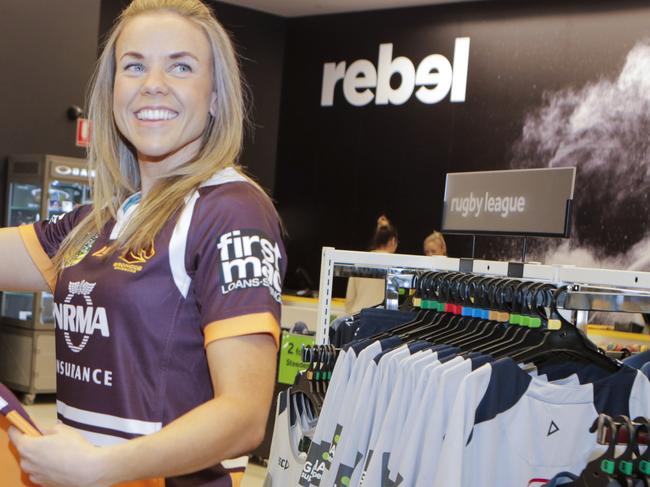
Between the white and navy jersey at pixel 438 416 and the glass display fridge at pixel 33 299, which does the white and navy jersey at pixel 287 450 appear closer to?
the white and navy jersey at pixel 438 416

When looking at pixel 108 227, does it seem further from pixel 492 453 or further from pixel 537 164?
pixel 537 164

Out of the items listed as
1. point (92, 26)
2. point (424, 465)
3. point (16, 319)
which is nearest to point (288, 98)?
point (92, 26)

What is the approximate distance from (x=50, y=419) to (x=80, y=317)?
Result: 6582 mm

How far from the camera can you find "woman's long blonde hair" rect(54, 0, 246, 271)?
1396 millimetres

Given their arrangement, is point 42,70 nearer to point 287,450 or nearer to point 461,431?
point 287,450

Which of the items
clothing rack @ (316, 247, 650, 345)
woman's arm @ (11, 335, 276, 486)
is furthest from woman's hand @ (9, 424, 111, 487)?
clothing rack @ (316, 247, 650, 345)

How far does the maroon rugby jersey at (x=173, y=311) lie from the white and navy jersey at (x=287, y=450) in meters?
1.33

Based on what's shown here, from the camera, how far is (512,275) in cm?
265

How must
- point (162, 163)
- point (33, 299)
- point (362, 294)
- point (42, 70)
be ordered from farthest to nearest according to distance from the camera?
point (42, 70), point (33, 299), point (362, 294), point (162, 163)

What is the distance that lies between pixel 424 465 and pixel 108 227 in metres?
0.93

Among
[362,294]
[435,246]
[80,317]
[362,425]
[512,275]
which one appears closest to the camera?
[80,317]

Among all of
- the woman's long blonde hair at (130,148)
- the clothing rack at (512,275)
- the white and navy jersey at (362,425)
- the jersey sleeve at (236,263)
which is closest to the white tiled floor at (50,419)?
the clothing rack at (512,275)

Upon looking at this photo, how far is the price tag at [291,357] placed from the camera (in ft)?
18.5

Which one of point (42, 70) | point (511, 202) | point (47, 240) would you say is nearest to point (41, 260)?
point (47, 240)
